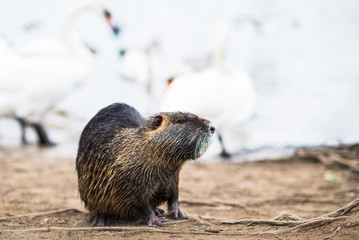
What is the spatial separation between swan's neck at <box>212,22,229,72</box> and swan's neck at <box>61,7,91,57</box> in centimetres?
241

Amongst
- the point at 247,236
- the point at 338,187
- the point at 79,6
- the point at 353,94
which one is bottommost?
the point at 247,236

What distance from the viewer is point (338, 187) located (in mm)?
5172

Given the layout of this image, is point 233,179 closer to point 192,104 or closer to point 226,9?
point 192,104

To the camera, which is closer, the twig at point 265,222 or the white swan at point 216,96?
the twig at point 265,222

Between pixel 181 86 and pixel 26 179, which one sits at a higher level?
pixel 181 86

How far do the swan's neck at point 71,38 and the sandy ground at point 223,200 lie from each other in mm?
2020

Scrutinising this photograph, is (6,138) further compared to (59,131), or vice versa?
(59,131)

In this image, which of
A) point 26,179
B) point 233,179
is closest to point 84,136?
point 26,179

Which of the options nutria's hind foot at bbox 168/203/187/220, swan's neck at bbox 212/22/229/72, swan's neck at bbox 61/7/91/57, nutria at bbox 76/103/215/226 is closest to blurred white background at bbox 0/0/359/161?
swan's neck at bbox 61/7/91/57

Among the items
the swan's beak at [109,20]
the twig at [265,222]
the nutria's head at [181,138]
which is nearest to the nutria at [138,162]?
the nutria's head at [181,138]

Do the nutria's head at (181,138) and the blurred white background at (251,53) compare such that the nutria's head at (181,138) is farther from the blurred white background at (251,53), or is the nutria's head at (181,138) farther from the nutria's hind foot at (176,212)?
the blurred white background at (251,53)

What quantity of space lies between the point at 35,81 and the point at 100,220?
499cm

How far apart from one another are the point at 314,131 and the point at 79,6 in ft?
16.8

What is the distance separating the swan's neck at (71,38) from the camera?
8516 mm
